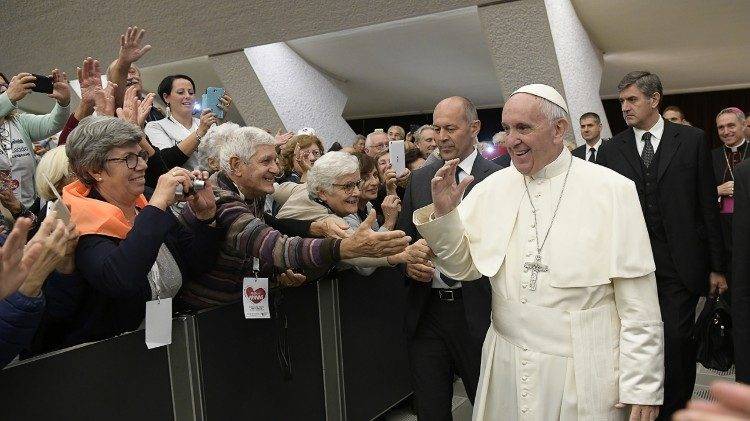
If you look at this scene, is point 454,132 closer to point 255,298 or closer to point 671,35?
point 255,298

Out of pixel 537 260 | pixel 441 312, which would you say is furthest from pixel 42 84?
pixel 537 260

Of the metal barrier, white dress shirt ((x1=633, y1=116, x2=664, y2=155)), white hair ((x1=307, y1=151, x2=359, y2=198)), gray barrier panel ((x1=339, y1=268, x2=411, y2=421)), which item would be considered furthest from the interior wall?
the metal barrier

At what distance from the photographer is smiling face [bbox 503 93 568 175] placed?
217 centimetres

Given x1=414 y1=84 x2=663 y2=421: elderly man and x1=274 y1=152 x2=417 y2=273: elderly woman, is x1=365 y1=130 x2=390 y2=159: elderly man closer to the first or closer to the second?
x1=274 y1=152 x2=417 y2=273: elderly woman

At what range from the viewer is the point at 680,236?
3404 mm

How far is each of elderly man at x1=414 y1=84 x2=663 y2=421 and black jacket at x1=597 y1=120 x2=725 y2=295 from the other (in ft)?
4.93

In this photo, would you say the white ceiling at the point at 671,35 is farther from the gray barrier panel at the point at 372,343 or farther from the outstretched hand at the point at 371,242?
the outstretched hand at the point at 371,242

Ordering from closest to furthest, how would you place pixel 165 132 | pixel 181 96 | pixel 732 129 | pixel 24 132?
pixel 24 132, pixel 165 132, pixel 181 96, pixel 732 129

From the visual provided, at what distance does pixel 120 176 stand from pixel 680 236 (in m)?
2.94

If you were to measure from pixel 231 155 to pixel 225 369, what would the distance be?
0.98m

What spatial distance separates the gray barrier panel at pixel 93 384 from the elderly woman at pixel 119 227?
0.33 feet

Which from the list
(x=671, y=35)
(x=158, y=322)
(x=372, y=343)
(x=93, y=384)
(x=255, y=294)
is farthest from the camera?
(x=671, y=35)

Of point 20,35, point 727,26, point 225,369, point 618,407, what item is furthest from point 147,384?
point 20,35

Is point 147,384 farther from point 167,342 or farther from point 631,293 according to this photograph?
point 631,293
